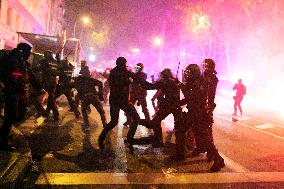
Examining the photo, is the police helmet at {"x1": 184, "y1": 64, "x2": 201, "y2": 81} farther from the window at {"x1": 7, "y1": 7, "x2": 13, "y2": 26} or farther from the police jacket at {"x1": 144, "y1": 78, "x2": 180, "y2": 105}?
the window at {"x1": 7, "y1": 7, "x2": 13, "y2": 26}

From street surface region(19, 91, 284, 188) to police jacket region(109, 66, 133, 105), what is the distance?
119cm

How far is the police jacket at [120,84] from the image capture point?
7809mm

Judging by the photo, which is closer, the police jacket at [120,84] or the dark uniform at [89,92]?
the police jacket at [120,84]

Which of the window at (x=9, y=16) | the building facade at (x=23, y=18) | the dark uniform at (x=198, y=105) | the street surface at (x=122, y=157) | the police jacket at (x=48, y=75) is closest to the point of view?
the street surface at (x=122, y=157)

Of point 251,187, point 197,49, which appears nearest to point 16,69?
point 251,187

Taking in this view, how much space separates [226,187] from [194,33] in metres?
50.7

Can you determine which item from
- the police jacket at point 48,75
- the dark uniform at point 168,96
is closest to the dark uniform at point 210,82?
the dark uniform at point 168,96

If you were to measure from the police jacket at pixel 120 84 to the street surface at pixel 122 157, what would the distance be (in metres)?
1.19

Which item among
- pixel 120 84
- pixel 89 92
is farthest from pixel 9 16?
pixel 120 84

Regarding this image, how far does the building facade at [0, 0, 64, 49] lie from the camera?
22062mm

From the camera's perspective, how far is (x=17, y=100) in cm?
670

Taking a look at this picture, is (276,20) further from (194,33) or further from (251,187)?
(251,187)

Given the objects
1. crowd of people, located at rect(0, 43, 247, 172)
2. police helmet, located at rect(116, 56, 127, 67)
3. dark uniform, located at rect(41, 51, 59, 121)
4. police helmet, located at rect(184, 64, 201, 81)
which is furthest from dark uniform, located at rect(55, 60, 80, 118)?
police helmet, located at rect(184, 64, 201, 81)

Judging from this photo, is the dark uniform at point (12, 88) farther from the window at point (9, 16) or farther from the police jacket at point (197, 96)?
the window at point (9, 16)
